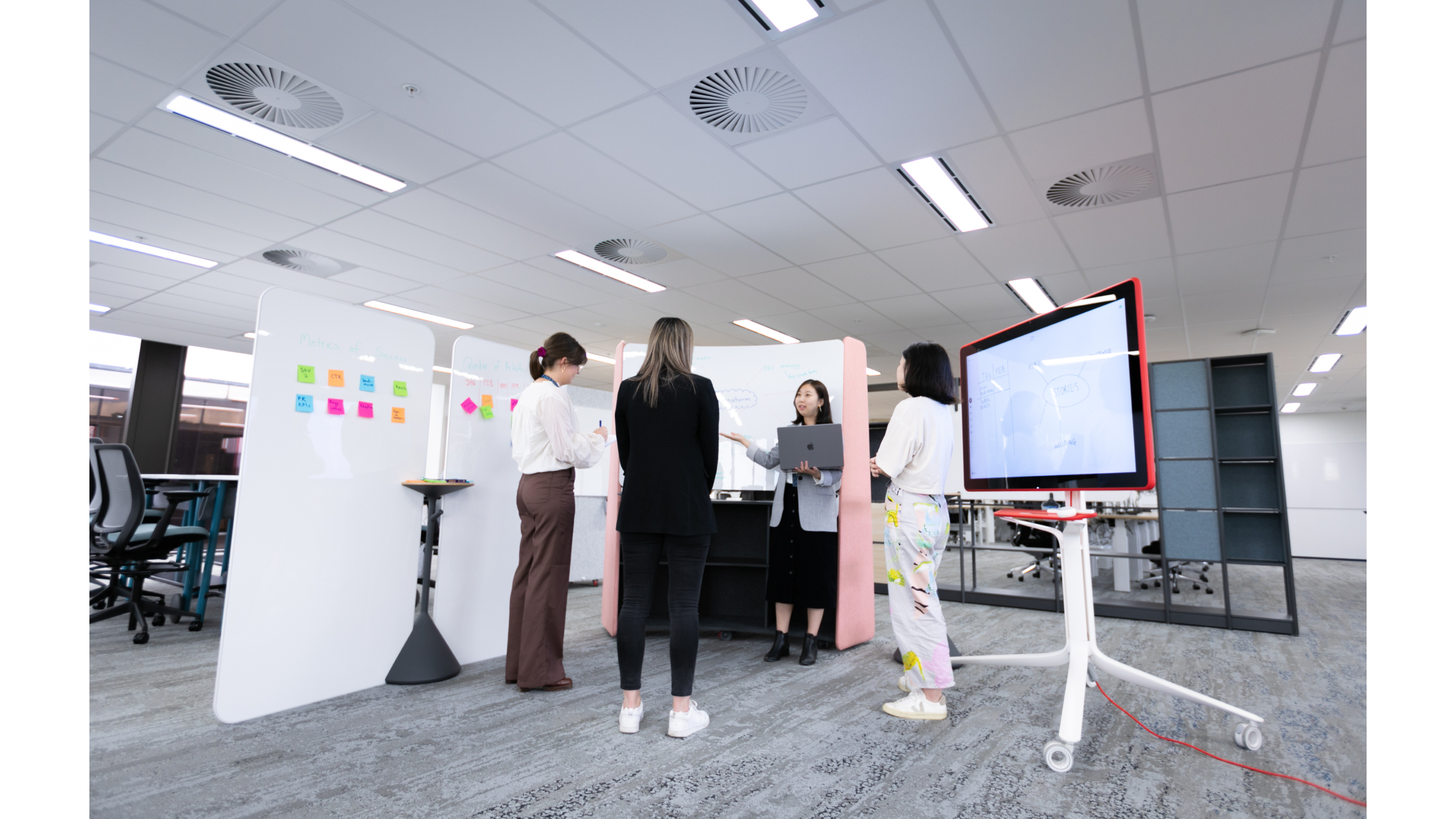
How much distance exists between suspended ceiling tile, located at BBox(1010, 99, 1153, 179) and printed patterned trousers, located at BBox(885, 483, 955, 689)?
2.29m

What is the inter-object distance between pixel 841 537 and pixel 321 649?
97.5 inches

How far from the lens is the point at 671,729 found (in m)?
2.21

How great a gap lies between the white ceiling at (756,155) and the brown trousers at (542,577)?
6.57 feet

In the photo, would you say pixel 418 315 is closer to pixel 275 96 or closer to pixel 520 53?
pixel 275 96

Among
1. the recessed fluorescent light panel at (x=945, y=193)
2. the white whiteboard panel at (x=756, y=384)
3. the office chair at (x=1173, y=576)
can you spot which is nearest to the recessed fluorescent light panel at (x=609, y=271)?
the white whiteboard panel at (x=756, y=384)

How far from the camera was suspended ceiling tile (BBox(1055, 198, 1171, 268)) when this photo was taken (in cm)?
443

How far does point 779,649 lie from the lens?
334 centimetres

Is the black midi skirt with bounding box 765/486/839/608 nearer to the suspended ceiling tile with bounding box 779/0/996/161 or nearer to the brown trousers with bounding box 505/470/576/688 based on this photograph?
the brown trousers with bounding box 505/470/576/688

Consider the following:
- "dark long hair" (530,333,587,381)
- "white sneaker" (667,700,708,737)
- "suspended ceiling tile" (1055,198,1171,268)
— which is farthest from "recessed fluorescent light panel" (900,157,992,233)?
"white sneaker" (667,700,708,737)

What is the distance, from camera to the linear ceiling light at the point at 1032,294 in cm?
588

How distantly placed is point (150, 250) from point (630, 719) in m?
6.05

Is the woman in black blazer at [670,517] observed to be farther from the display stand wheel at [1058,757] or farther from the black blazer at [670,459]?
the display stand wheel at [1058,757]
